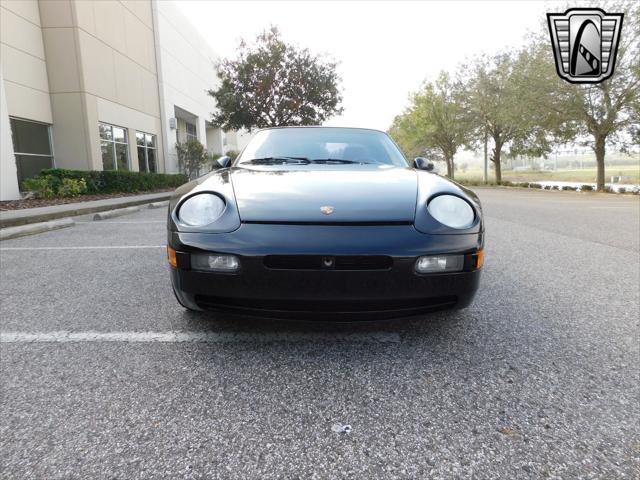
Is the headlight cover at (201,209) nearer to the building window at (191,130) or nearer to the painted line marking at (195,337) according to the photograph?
the painted line marking at (195,337)

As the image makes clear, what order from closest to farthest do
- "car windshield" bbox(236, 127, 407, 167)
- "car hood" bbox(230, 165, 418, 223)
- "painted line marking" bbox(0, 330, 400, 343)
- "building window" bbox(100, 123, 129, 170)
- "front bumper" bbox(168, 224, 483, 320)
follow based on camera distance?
"front bumper" bbox(168, 224, 483, 320)
"car hood" bbox(230, 165, 418, 223)
"painted line marking" bbox(0, 330, 400, 343)
"car windshield" bbox(236, 127, 407, 167)
"building window" bbox(100, 123, 129, 170)

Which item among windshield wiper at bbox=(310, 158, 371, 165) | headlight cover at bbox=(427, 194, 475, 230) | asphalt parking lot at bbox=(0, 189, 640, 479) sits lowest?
asphalt parking lot at bbox=(0, 189, 640, 479)

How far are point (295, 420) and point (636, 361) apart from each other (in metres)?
1.61

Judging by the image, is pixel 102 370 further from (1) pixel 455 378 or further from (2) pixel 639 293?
(2) pixel 639 293

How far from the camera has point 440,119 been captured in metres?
35.6

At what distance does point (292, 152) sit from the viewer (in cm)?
298

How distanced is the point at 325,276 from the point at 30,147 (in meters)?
13.9

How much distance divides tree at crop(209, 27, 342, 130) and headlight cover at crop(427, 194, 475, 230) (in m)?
19.9

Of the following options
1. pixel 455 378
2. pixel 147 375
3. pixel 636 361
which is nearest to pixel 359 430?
pixel 455 378

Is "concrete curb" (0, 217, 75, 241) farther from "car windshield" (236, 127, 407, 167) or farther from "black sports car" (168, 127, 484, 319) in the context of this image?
"black sports car" (168, 127, 484, 319)

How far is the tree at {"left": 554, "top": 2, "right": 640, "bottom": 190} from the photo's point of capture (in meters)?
15.8

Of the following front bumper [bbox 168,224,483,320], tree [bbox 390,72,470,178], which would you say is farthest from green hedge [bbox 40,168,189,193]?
tree [bbox 390,72,470,178]

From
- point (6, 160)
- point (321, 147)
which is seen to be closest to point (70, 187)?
point (6, 160)

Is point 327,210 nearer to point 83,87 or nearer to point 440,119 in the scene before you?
point 83,87
